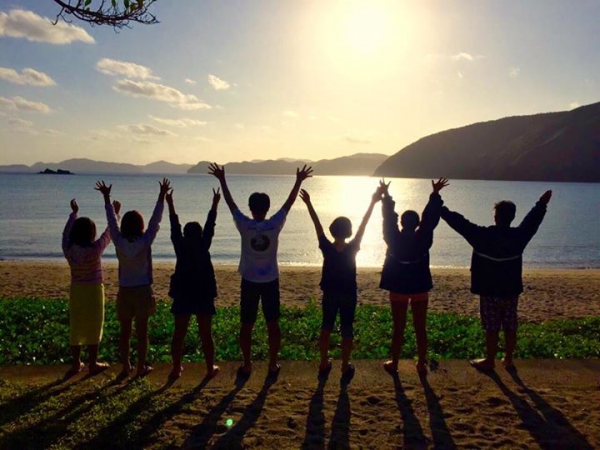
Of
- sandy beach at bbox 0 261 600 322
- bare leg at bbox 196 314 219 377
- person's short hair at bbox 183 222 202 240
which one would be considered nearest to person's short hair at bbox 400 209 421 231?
person's short hair at bbox 183 222 202 240

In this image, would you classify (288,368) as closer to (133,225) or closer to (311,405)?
Result: (311,405)

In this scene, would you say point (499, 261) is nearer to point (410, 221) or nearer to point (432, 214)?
point (432, 214)

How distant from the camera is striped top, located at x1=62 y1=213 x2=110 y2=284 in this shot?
5.64m

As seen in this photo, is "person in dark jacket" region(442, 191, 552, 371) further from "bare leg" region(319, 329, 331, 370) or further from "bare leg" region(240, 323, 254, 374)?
"bare leg" region(240, 323, 254, 374)

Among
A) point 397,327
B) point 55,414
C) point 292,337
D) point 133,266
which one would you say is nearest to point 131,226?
point 133,266

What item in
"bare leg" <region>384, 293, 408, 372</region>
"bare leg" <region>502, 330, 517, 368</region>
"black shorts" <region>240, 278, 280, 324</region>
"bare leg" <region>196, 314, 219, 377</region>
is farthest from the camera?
"bare leg" <region>502, 330, 517, 368</region>

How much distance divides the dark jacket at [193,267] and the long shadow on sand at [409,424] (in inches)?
88.7

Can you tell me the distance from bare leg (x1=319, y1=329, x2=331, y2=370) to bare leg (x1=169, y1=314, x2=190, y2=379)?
4.93 feet

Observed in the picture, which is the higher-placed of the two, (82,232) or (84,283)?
(82,232)

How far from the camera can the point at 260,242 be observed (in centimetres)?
549

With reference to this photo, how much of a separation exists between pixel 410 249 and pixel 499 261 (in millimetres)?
1053

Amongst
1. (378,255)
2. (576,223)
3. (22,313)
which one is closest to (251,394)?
(22,313)

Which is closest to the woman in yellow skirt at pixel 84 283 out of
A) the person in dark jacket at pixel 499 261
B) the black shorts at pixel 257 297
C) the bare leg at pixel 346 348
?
the black shorts at pixel 257 297

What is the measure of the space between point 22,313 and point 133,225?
583cm
